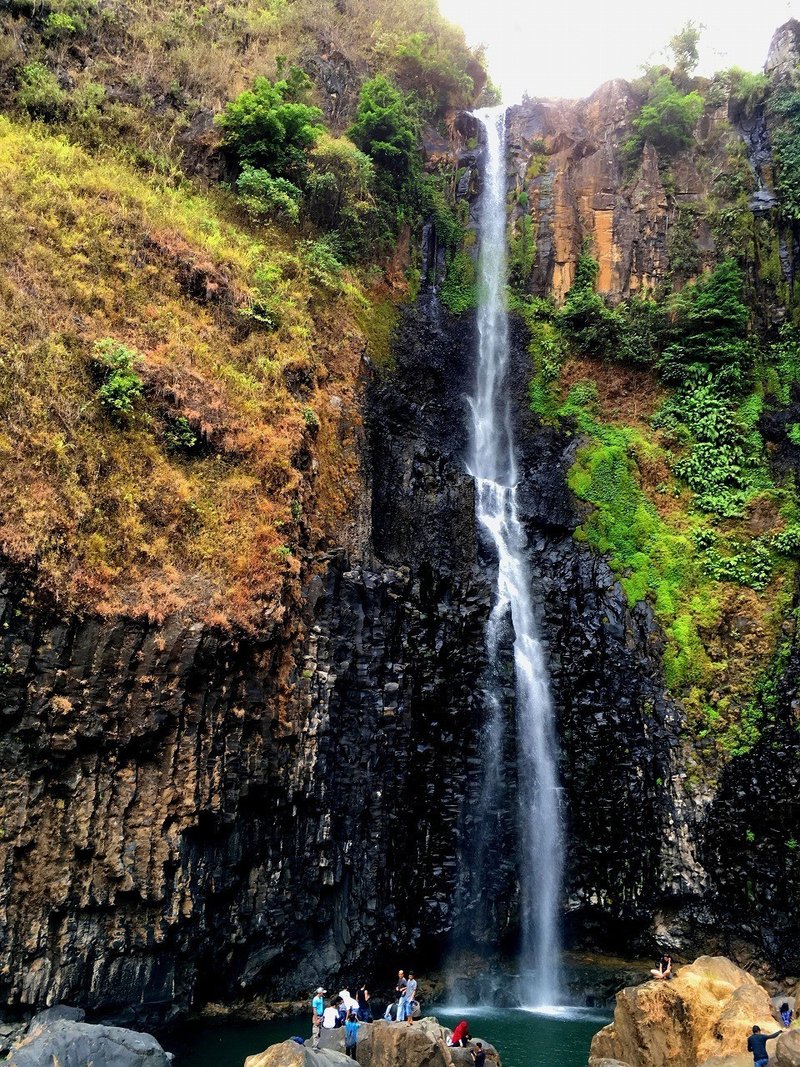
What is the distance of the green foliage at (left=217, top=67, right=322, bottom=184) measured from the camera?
2236cm

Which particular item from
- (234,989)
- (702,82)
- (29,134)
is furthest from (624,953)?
(702,82)

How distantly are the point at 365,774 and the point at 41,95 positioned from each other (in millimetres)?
19404

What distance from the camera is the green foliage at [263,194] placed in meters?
21.9

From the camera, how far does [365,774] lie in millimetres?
16406

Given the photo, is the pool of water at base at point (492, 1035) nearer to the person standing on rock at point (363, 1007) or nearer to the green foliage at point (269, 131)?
the person standing on rock at point (363, 1007)

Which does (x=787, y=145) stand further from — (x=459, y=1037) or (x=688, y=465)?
(x=459, y=1037)

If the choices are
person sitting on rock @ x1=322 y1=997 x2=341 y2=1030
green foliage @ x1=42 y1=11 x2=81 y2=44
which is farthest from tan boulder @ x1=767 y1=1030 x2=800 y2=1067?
green foliage @ x1=42 y1=11 x2=81 y2=44

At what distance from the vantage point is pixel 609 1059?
12094mm

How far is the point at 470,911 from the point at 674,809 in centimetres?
527

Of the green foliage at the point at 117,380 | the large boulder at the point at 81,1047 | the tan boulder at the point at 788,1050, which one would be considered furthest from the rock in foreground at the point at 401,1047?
the green foliage at the point at 117,380

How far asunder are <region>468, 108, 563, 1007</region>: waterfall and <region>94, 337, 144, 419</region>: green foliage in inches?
397

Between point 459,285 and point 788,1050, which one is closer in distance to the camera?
point 788,1050

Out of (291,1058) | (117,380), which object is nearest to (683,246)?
(117,380)

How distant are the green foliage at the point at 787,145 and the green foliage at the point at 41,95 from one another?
22.0m
